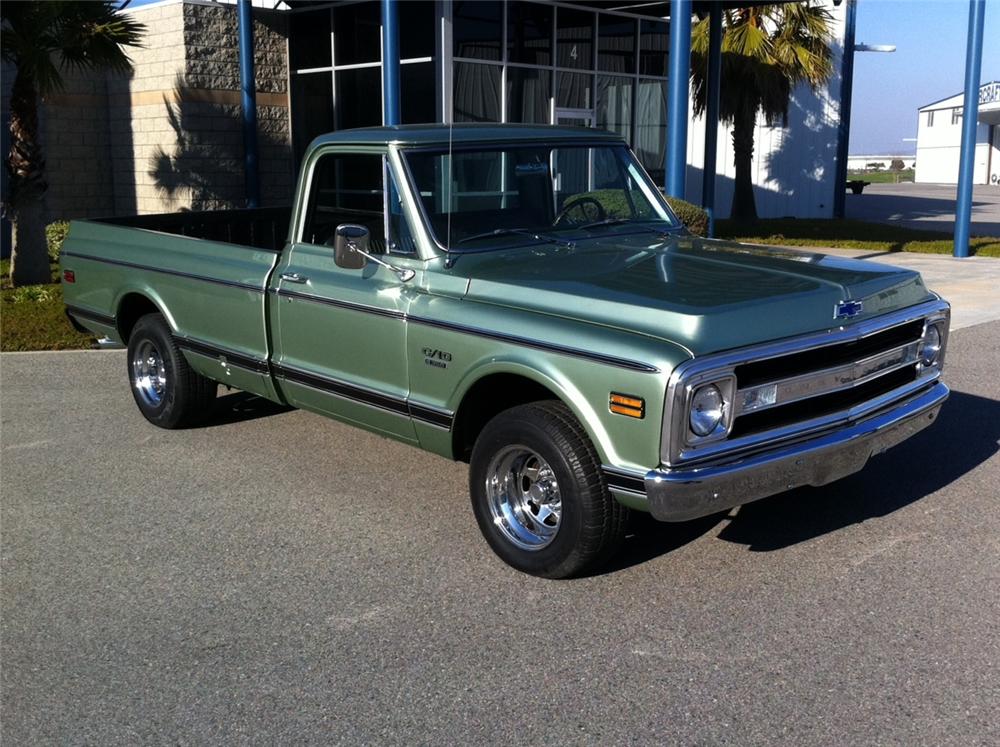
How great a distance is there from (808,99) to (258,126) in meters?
15.1

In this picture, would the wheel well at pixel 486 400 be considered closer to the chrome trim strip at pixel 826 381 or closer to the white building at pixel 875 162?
the chrome trim strip at pixel 826 381

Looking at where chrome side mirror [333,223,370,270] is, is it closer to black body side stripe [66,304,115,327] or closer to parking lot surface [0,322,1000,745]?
parking lot surface [0,322,1000,745]

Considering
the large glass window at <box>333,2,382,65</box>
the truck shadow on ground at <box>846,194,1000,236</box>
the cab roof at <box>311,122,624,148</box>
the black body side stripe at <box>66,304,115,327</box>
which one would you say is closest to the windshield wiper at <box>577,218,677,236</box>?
the cab roof at <box>311,122,624,148</box>

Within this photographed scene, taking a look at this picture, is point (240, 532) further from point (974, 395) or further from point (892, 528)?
point (974, 395)

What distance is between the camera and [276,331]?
5898mm

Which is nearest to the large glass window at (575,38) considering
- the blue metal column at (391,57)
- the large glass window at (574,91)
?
the large glass window at (574,91)

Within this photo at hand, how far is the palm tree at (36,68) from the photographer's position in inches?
513

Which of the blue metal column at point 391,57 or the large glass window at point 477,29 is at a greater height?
the large glass window at point 477,29

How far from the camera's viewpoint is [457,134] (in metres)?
5.53

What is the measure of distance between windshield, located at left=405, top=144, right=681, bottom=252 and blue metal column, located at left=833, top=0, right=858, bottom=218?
893 inches

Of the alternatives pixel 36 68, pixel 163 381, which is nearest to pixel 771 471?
pixel 163 381

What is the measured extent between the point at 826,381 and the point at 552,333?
116 centimetres

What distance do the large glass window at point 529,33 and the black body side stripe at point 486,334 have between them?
13.4 metres

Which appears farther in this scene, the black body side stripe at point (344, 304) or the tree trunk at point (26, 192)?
the tree trunk at point (26, 192)
